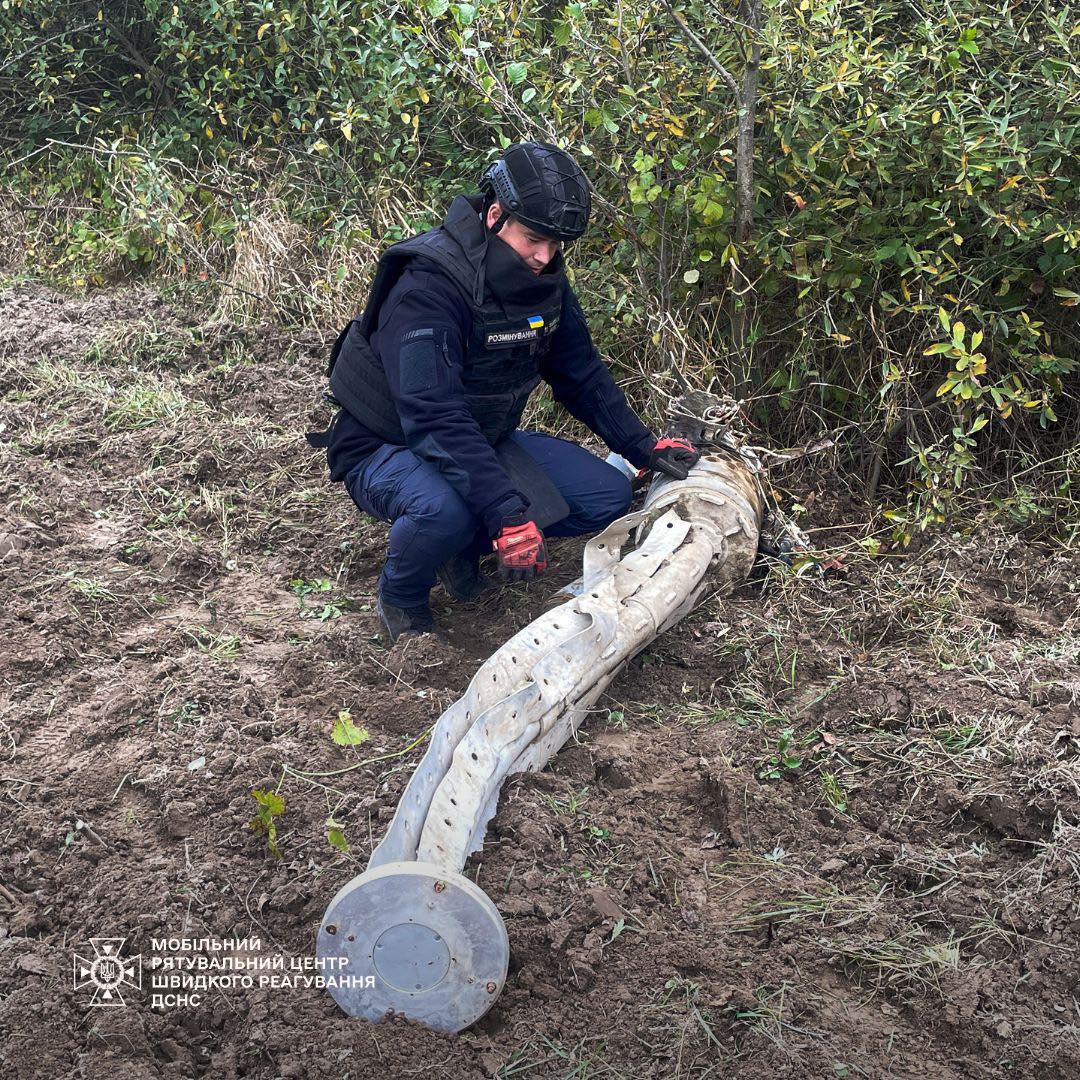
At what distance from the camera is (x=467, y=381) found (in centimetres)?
344

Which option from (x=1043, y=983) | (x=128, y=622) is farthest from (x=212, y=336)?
(x=1043, y=983)

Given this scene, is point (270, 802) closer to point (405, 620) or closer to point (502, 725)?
point (502, 725)

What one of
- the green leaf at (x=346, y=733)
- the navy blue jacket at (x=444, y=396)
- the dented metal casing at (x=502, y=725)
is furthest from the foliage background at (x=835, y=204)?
the green leaf at (x=346, y=733)

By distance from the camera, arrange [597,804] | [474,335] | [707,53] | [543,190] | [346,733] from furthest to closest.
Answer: [707,53], [474,335], [543,190], [346,733], [597,804]

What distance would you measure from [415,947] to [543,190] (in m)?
2.10

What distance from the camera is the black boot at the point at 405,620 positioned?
3402mm

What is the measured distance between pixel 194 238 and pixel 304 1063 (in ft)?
16.7

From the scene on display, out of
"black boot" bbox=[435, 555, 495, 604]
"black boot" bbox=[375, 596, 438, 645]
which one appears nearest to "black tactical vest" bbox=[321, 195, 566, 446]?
"black boot" bbox=[435, 555, 495, 604]

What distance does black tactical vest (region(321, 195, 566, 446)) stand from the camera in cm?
326

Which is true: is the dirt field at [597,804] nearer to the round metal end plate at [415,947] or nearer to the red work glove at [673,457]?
the round metal end plate at [415,947]

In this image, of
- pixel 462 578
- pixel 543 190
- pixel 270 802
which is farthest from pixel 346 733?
pixel 543 190

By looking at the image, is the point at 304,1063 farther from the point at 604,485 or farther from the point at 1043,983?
the point at 604,485

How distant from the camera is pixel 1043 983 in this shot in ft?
7.18

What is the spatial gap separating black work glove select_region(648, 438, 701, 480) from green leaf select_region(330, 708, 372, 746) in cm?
141
